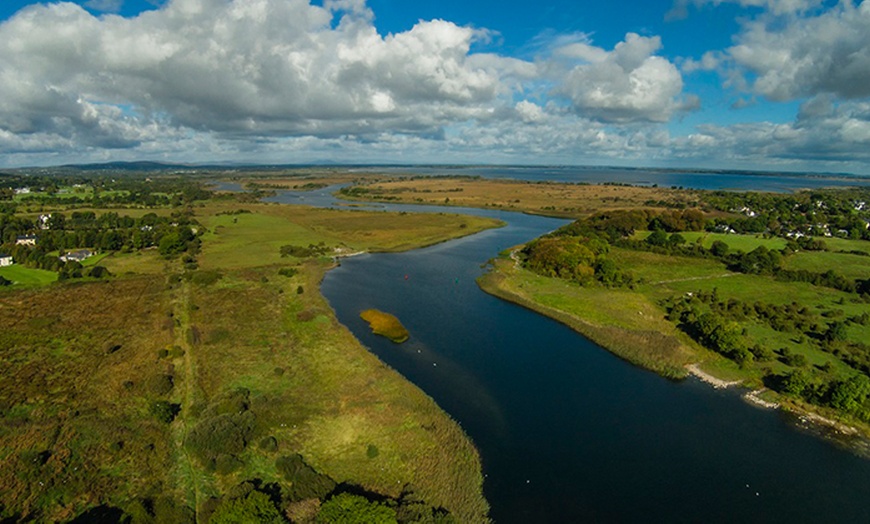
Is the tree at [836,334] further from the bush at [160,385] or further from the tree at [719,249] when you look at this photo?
the bush at [160,385]

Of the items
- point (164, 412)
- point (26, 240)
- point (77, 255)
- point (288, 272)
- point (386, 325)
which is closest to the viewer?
point (164, 412)

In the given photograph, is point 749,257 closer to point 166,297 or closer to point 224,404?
point 224,404

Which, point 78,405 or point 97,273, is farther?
point 97,273

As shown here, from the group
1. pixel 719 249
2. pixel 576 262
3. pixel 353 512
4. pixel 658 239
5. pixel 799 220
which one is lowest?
pixel 353 512

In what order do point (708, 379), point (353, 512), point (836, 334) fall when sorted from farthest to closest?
point (836, 334) → point (708, 379) → point (353, 512)

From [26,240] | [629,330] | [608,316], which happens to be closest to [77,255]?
[26,240]

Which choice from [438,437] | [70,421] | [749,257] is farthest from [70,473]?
[749,257]

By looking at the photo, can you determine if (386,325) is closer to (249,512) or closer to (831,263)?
(249,512)
